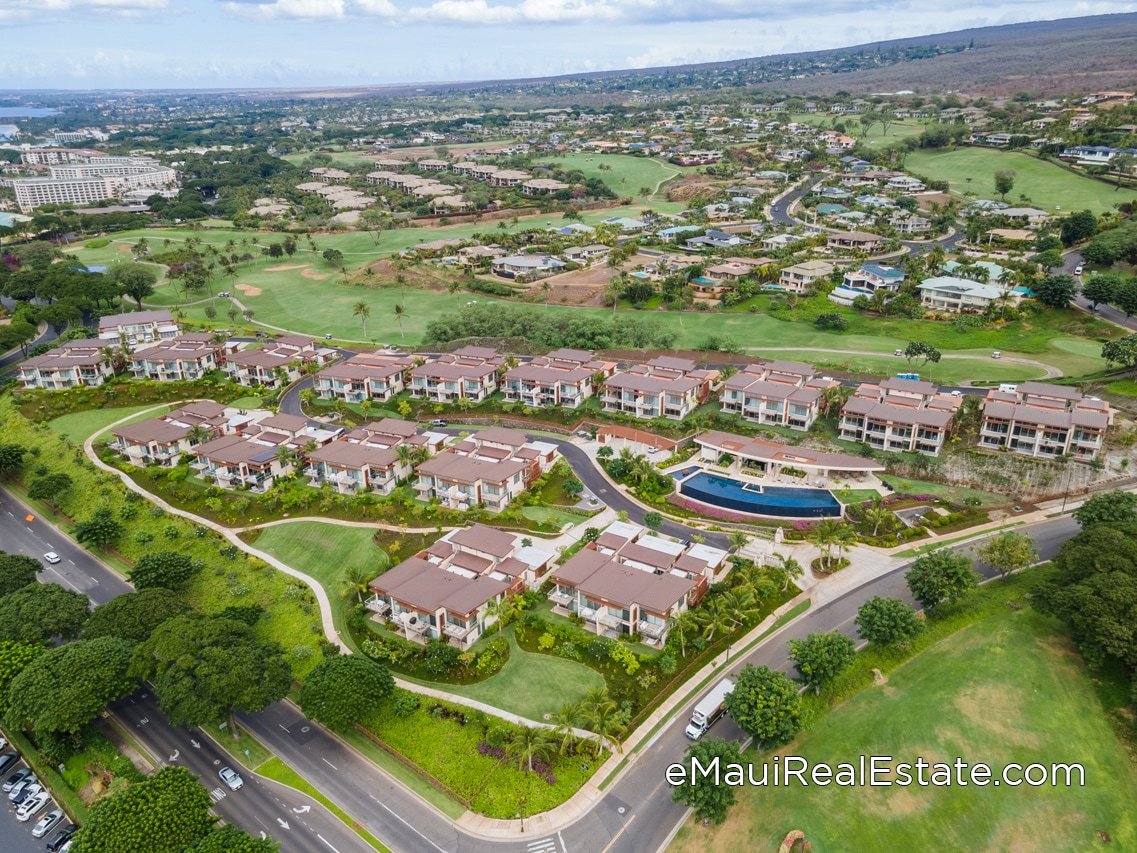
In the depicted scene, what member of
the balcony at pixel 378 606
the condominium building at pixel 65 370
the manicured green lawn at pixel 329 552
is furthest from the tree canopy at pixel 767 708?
the condominium building at pixel 65 370

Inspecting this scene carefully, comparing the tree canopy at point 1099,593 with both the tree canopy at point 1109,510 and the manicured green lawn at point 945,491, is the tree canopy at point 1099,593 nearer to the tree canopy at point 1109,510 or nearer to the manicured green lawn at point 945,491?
the tree canopy at point 1109,510

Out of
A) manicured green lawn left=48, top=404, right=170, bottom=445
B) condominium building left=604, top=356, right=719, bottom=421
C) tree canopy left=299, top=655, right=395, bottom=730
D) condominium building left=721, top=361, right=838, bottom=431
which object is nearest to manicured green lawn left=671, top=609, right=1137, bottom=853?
tree canopy left=299, top=655, right=395, bottom=730

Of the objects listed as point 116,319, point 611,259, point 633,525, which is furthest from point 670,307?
point 116,319

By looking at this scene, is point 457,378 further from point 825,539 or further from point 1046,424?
point 1046,424

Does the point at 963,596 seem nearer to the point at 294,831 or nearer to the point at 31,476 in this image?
the point at 294,831

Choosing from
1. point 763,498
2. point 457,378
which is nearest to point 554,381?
point 457,378

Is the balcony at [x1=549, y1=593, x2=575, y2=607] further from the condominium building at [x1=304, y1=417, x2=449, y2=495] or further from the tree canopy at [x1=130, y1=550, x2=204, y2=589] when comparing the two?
the tree canopy at [x1=130, y1=550, x2=204, y2=589]
